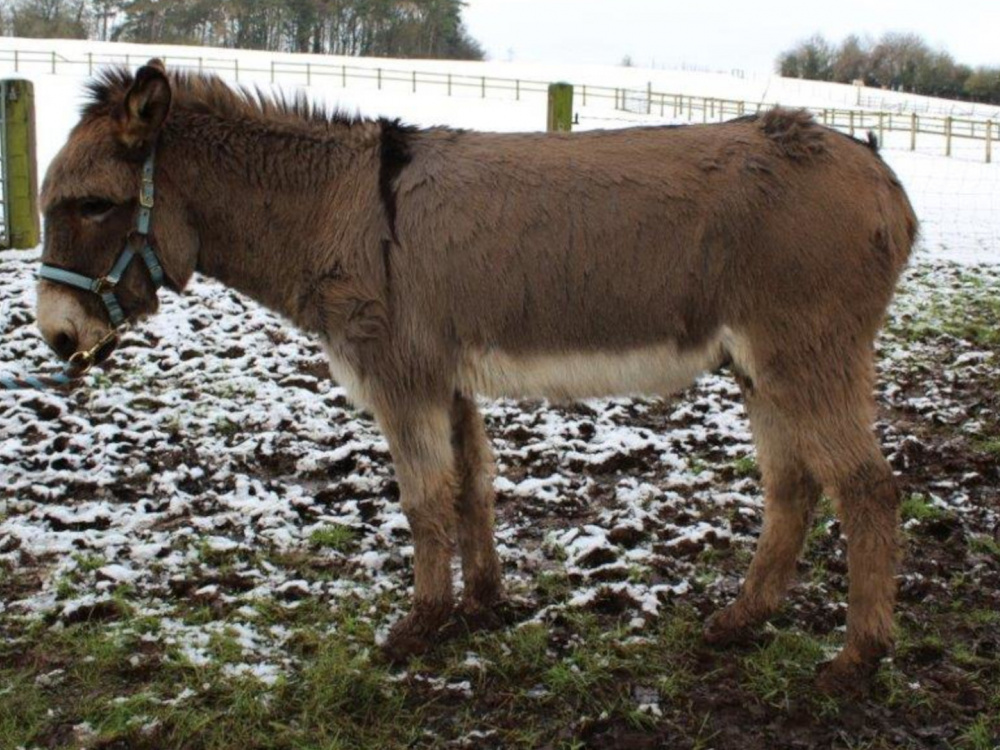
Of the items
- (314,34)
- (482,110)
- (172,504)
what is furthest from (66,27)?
(172,504)

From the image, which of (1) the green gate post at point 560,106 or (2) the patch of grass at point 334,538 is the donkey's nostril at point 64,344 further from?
(1) the green gate post at point 560,106

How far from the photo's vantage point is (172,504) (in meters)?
4.75

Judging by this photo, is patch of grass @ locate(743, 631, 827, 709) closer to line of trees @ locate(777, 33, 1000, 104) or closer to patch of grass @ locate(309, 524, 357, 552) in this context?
patch of grass @ locate(309, 524, 357, 552)

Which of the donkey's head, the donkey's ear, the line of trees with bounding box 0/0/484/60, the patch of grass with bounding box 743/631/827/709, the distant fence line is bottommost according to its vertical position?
the patch of grass with bounding box 743/631/827/709

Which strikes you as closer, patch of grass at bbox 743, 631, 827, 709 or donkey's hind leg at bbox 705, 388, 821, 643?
patch of grass at bbox 743, 631, 827, 709

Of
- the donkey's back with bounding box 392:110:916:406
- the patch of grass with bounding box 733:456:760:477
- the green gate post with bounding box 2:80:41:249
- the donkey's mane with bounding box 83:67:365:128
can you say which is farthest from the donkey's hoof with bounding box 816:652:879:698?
the green gate post with bounding box 2:80:41:249

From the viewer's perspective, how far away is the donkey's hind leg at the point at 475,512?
12.8ft

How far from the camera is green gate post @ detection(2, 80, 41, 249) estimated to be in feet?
27.5

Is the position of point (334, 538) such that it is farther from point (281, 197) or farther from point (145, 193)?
point (145, 193)

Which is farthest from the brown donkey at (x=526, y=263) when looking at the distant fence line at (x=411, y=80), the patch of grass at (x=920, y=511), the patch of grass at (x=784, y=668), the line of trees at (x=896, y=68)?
the line of trees at (x=896, y=68)

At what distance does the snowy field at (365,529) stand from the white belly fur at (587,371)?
39.3 inches

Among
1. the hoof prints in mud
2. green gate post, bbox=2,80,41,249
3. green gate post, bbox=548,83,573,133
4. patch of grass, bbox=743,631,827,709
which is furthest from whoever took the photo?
green gate post, bbox=548,83,573,133

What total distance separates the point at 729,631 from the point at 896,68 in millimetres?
73292

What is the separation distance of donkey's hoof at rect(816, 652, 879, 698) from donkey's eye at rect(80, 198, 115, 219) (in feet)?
10.2
